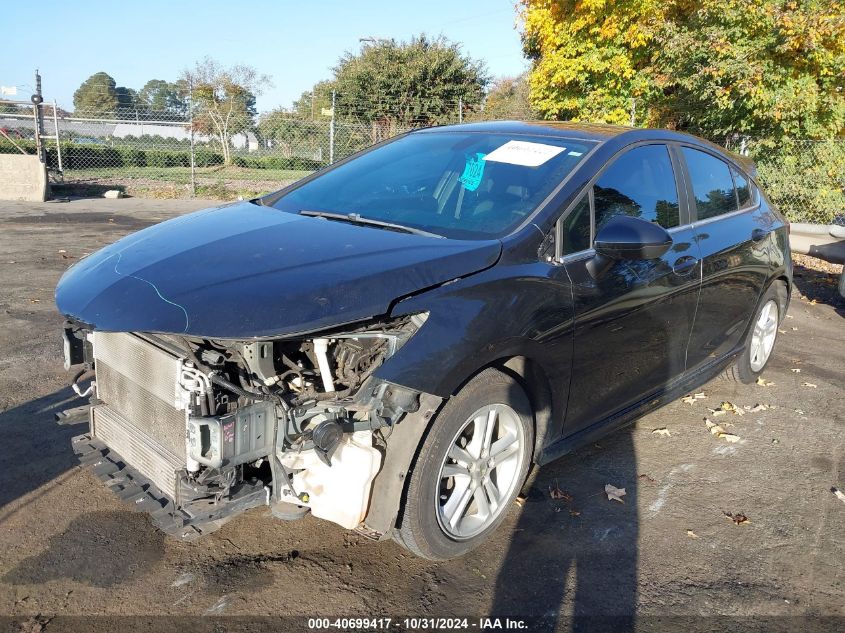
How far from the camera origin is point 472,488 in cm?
299

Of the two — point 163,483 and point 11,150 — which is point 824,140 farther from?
point 11,150

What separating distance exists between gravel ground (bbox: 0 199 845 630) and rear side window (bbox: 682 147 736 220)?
140 centimetres

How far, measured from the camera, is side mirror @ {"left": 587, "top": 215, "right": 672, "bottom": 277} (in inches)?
123

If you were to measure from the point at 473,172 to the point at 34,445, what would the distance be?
8.96 feet

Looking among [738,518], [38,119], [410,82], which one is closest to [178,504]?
[738,518]

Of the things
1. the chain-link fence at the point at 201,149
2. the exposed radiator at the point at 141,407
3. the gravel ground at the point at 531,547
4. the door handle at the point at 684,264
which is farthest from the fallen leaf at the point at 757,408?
the chain-link fence at the point at 201,149

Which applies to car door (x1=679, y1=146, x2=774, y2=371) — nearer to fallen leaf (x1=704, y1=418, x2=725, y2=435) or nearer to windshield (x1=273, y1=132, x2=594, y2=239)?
fallen leaf (x1=704, y1=418, x2=725, y2=435)

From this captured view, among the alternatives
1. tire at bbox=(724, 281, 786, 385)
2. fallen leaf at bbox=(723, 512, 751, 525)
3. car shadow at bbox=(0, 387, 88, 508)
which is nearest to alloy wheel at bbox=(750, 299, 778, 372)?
tire at bbox=(724, 281, 786, 385)

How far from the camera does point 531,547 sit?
3137mm

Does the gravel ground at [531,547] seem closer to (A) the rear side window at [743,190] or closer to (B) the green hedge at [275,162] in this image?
(A) the rear side window at [743,190]

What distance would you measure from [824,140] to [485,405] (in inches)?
507

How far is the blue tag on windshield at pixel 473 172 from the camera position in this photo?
350cm

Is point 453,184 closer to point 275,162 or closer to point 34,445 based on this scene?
point 34,445

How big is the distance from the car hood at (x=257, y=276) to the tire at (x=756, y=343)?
3.01 metres
